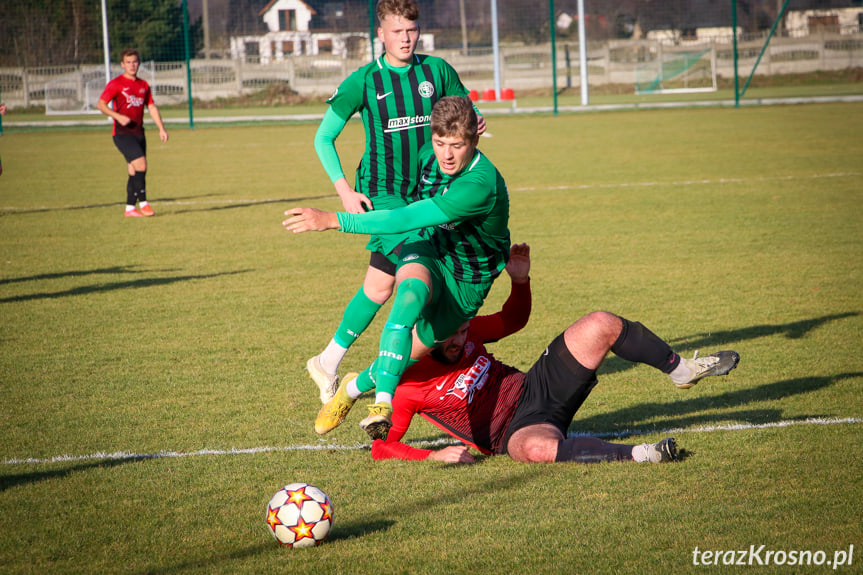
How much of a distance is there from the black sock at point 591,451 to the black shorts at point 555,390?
114mm

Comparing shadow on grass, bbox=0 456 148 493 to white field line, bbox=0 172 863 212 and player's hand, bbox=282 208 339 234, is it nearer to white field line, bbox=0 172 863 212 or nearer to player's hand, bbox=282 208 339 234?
player's hand, bbox=282 208 339 234

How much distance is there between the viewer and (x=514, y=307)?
500cm

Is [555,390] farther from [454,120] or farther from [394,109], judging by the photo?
[394,109]

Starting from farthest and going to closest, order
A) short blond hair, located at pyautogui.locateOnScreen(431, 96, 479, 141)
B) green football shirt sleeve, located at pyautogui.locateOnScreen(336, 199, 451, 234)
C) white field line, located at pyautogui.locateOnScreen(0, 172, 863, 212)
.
Result: 1. white field line, located at pyautogui.locateOnScreen(0, 172, 863, 212)
2. green football shirt sleeve, located at pyautogui.locateOnScreen(336, 199, 451, 234)
3. short blond hair, located at pyautogui.locateOnScreen(431, 96, 479, 141)

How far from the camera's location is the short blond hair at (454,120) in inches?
172

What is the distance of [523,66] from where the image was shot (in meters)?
40.0

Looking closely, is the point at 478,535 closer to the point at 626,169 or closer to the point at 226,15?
the point at 626,169

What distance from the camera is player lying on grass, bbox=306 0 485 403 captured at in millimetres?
5613

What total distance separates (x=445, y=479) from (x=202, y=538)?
1.21 metres

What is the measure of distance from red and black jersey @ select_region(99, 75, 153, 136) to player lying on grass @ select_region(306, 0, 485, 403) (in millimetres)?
10018

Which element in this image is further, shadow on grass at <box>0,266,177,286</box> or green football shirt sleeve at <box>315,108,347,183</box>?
shadow on grass at <box>0,266,177,286</box>

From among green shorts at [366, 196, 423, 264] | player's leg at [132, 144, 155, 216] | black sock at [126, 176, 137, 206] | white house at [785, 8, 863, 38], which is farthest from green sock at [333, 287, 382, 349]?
white house at [785, 8, 863, 38]

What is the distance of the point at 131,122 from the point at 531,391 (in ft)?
39.5

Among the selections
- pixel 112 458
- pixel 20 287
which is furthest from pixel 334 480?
pixel 20 287
